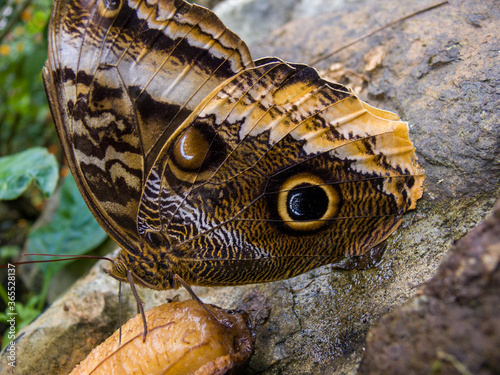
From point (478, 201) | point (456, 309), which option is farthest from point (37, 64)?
point (456, 309)

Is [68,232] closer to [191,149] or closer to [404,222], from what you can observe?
[191,149]

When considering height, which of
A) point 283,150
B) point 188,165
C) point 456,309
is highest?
point 188,165

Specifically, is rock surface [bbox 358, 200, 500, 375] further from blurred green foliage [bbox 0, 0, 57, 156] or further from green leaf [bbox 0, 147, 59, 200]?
blurred green foliage [bbox 0, 0, 57, 156]

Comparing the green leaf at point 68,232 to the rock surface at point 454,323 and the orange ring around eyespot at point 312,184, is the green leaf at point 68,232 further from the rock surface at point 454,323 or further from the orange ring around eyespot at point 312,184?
the rock surface at point 454,323

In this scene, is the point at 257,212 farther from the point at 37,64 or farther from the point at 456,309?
the point at 37,64

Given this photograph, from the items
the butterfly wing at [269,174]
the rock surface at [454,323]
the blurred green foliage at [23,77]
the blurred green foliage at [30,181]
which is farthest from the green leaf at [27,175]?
the rock surface at [454,323]

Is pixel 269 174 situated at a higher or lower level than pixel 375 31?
lower

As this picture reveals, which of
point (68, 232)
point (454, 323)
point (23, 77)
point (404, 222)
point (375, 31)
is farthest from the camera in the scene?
point (23, 77)

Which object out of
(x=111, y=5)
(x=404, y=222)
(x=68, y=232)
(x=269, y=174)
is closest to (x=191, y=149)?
(x=269, y=174)
